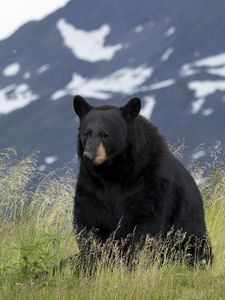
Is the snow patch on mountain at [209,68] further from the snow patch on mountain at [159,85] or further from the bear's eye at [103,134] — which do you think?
the bear's eye at [103,134]

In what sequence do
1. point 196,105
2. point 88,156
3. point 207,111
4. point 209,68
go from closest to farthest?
point 88,156 < point 207,111 < point 196,105 < point 209,68

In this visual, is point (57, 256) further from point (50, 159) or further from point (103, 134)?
point (50, 159)

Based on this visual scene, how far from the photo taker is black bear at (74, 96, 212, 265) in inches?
267

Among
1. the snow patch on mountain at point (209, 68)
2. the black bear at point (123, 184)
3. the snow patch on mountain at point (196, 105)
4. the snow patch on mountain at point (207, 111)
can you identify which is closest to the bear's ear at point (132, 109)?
the black bear at point (123, 184)

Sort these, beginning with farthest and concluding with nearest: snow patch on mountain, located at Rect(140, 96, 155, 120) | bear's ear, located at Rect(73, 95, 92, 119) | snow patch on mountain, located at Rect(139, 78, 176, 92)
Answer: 1. snow patch on mountain, located at Rect(139, 78, 176, 92)
2. snow patch on mountain, located at Rect(140, 96, 155, 120)
3. bear's ear, located at Rect(73, 95, 92, 119)

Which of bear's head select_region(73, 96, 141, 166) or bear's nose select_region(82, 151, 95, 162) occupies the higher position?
bear's head select_region(73, 96, 141, 166)

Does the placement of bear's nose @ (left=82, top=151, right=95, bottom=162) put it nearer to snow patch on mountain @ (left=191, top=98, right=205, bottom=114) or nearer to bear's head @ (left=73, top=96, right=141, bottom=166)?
bear's head @ (left=73, top=96, right=141, bottom=166)

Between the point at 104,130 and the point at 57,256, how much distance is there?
998mm

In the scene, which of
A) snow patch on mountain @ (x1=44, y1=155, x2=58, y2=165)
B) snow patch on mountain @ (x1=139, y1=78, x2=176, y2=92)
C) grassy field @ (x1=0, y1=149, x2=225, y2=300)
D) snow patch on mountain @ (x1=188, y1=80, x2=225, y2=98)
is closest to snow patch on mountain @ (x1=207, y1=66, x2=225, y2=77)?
snow patch on mountain @ (x1=188, y1=80, x2=225, y2=98)

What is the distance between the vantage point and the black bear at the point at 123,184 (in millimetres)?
6773

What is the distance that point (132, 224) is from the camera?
6.84 meters

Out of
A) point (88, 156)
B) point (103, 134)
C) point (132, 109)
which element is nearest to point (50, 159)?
point (132, 109)

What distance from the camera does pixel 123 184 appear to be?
6.87 metres

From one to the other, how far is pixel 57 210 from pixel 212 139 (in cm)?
15873
